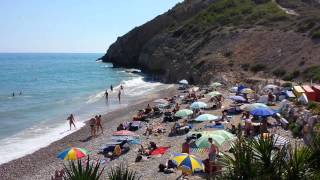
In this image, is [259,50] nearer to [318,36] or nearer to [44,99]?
[318,36]

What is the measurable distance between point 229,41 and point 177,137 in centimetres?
4081

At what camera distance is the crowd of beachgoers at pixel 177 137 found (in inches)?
671

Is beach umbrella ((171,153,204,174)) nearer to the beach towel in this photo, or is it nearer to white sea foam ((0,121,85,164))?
the beach towel

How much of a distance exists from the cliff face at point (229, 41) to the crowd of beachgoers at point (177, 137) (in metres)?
14.9

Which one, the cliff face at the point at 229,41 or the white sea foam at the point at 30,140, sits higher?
the cliff face at the point at 229,41

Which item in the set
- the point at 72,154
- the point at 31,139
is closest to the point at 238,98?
the point at 31,139

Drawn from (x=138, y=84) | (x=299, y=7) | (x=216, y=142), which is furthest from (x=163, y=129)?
(x=299, y=7)

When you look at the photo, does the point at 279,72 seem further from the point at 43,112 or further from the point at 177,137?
the point at 177,137

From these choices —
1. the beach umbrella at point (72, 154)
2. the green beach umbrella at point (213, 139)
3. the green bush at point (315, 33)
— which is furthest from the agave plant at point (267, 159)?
the green bush at point (315, 33)

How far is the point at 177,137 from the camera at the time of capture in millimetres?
24750

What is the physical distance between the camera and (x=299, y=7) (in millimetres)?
79688

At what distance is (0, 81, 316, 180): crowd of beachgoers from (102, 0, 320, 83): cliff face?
588 inches

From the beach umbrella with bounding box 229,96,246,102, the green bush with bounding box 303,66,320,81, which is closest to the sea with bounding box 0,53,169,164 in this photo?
the beach umbrella with bounding box 229,96,246,102

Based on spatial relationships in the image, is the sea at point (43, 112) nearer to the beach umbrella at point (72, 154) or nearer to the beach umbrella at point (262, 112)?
the beach umbrella at point (72, 154)
